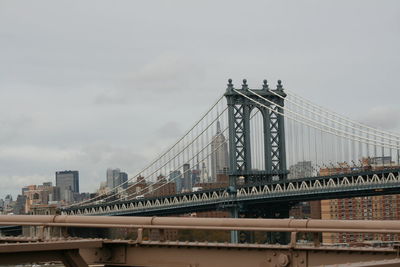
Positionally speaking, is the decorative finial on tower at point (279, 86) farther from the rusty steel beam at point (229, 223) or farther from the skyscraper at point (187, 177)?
the rusty steel beam at point (229, 223)

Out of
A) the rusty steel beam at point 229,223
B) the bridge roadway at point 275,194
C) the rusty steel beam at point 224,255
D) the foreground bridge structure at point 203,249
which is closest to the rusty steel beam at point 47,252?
the foreground bridge structure at point 203,249

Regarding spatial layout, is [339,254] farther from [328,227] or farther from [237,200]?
[237,200]

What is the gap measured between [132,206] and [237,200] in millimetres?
18485

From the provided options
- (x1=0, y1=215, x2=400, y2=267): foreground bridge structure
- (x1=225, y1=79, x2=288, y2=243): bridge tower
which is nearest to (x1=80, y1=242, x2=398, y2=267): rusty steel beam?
(x1=0, y1=215, x2=400, y2=267): foreground bridge structure

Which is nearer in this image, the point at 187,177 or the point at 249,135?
the point at 249,135

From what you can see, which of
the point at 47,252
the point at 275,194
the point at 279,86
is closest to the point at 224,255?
the point at 47,252

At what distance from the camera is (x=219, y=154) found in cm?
10281

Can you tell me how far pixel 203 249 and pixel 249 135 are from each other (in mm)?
77233

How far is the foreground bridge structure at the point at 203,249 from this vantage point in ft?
42.4

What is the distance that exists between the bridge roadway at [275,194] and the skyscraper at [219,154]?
7857mm

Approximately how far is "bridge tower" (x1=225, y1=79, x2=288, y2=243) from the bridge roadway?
11.6 ft

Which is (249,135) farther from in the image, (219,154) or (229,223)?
(229,223)

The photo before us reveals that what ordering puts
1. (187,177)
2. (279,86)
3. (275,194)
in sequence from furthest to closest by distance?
1. (187,177)
2. (279,86)
3. (275,194)

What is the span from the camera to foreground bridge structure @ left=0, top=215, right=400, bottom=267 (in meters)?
12.9
